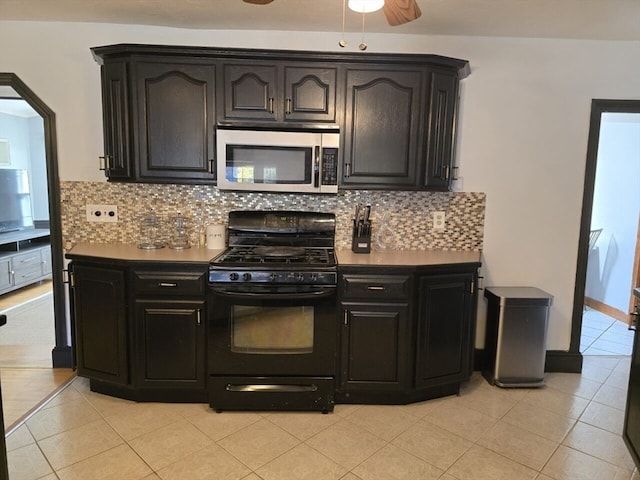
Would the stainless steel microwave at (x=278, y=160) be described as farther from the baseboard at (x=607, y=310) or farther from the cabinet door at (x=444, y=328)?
the baseboard at (x=607, y=310)

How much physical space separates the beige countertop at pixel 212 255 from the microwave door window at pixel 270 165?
0.54 m

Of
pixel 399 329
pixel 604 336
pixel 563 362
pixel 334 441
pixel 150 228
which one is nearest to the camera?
pixel 334 441

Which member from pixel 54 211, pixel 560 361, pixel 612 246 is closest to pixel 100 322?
pixel 54 211

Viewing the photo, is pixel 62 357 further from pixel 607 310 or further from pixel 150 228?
pixel 607 310

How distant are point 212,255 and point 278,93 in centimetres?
111

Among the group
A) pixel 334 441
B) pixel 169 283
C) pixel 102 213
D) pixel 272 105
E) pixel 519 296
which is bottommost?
pixel 334 441

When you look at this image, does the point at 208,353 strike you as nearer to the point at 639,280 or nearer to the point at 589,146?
the point at 589,146

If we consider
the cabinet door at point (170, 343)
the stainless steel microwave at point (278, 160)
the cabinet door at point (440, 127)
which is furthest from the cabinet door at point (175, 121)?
the cabinet door at point (440, 127)

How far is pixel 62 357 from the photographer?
302 cm

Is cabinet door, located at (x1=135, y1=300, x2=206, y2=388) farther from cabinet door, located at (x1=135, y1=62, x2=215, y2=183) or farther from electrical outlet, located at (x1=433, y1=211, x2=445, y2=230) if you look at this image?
electrical outlet, located at (x1=433, y1=211, x2=445, y2=230)

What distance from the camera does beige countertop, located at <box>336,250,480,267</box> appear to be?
2.49 meters

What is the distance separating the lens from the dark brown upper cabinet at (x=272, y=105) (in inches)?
101

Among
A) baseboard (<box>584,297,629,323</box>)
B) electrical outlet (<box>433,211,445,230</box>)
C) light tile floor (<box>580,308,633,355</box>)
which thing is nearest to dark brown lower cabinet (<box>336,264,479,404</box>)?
electrical outlet (<box>433,211,445,230</box>)

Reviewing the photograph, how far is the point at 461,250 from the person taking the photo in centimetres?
306
